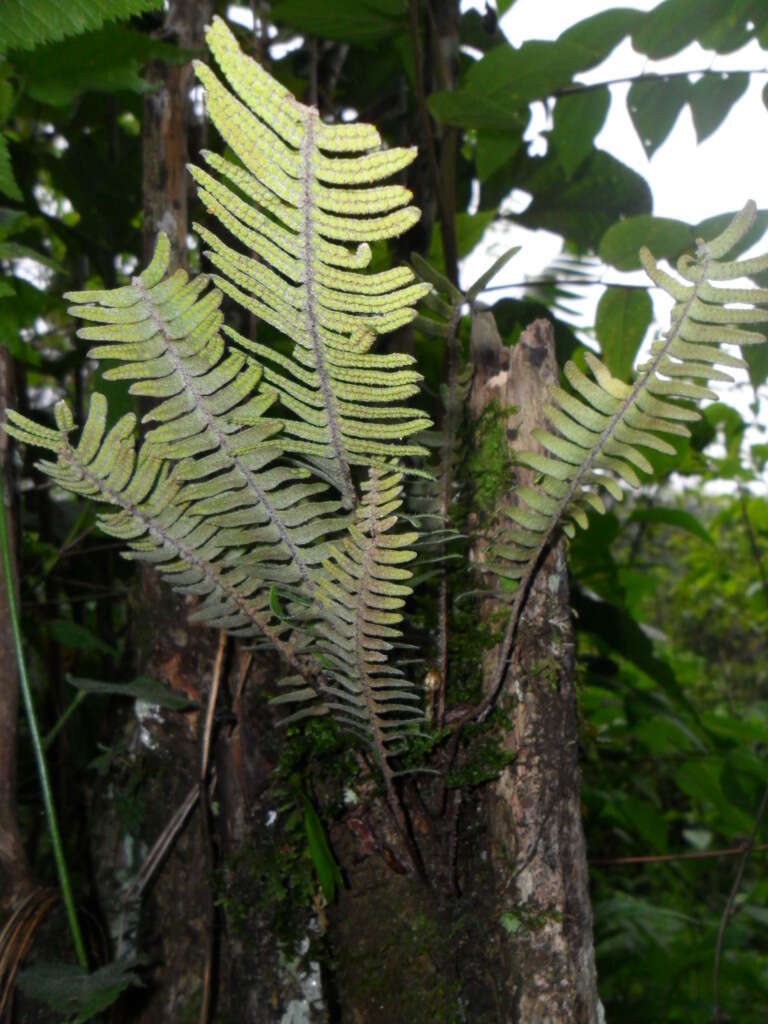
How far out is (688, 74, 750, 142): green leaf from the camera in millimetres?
994

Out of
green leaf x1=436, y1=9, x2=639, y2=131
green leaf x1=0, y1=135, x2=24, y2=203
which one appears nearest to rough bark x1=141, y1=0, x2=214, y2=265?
green leaf x1=0, y1=135, x2=24, y2=203

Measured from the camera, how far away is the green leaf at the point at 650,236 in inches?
34.0

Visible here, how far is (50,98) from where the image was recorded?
2.78 feet

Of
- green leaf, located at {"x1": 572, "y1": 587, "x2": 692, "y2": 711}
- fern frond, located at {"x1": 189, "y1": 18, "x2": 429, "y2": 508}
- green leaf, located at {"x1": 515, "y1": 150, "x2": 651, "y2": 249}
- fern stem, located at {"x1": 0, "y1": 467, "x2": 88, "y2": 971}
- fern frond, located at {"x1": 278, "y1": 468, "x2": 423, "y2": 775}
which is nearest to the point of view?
fern frond, located at {"x1": 189, "y1": 18, "x2": 429, "y2": 508}

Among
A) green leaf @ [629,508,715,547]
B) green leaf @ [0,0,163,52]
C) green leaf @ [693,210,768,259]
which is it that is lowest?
green leaf @ [0,0,163,52]

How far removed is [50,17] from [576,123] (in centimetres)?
76

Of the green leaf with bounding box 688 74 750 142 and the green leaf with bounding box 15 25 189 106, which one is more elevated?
the green leaf with bounding box 688 74 750 142

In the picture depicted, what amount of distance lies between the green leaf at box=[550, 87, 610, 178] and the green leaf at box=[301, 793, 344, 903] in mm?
871

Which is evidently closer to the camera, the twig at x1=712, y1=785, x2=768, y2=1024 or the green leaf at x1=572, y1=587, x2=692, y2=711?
the twig at x1=712, y1=785, x2=768, y2=1024

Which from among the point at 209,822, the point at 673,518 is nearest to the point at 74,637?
the point at 209,822

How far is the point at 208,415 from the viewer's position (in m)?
0.44

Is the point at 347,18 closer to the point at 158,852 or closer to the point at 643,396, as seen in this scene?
the point at 643,396

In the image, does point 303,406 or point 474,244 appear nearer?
point 303,406

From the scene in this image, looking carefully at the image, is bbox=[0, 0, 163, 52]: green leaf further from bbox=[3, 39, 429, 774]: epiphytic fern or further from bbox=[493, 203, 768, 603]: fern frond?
bbox=[493, 203, 768, 603]: fern frond
